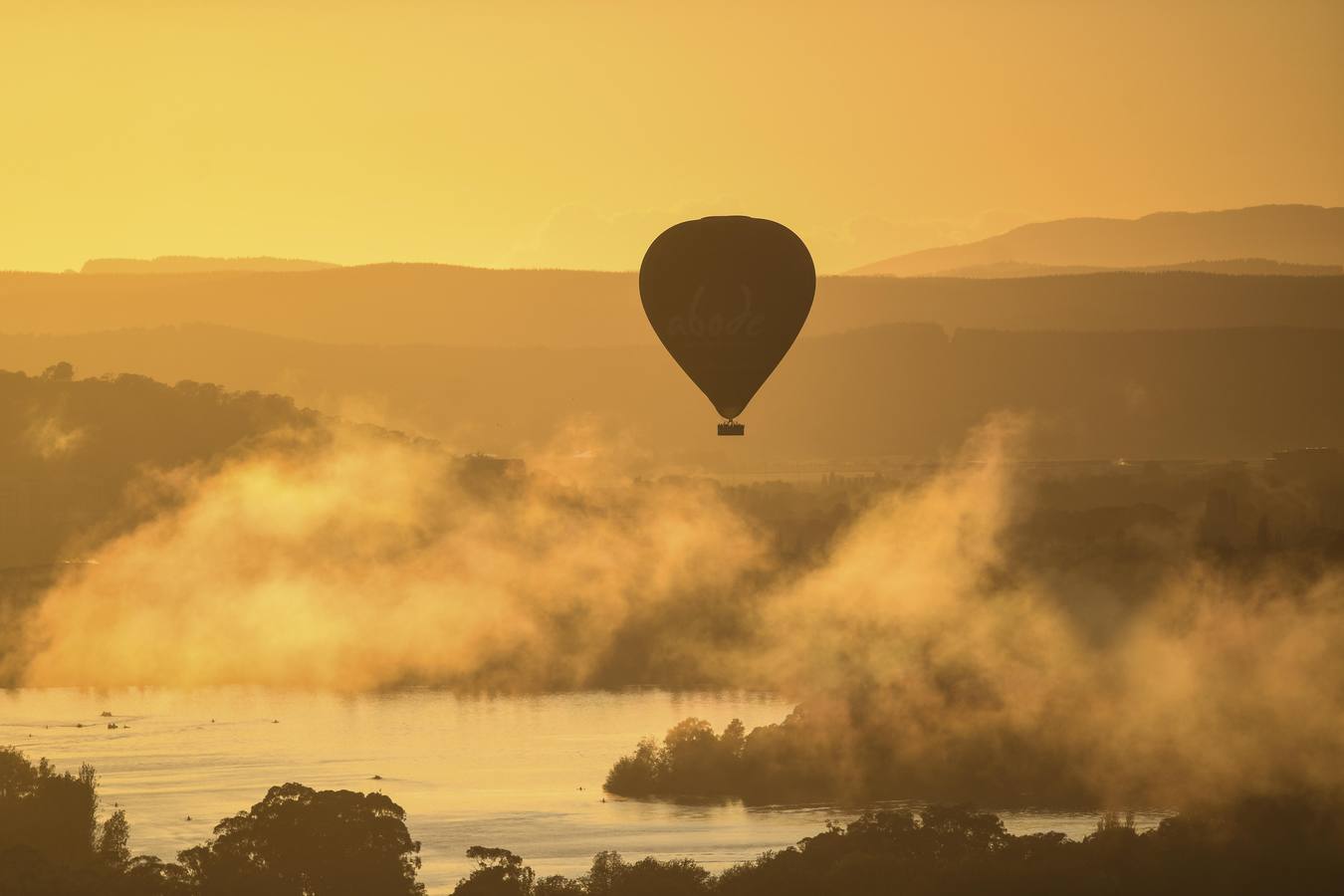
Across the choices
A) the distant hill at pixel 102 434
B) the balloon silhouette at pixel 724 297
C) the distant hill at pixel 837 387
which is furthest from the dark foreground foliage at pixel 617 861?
the distant hill at pixel 837 387

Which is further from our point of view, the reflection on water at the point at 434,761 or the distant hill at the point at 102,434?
the distant hill at the point at 102,434

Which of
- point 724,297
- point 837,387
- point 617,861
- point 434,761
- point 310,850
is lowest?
point 617,861

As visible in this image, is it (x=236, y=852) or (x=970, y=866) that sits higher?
(x=236, y=852)

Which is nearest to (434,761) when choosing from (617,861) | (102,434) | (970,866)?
(617,861)

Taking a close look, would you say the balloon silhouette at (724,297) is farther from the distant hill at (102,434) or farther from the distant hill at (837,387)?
the distant hill at (837,387)

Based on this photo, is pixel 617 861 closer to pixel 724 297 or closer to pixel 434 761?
pixel 724 297

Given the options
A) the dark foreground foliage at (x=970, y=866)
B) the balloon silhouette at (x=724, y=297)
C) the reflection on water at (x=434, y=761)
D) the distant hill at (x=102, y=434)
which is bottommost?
the dark foreground foliage at (x=970, y=866)

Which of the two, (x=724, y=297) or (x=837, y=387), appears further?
(x=837, y=387)
